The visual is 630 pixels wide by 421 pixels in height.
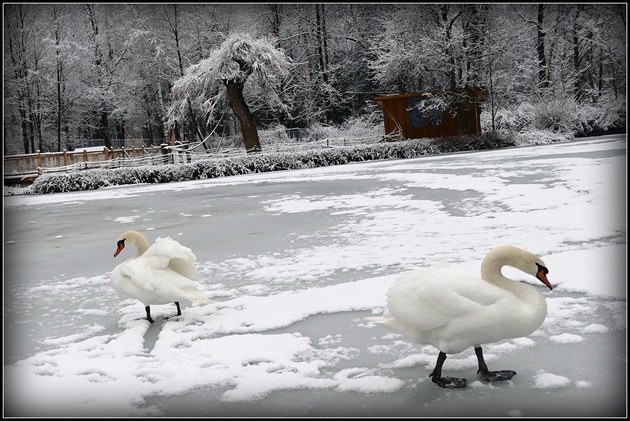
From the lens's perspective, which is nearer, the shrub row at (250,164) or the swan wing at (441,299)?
the swan wing at (441,299)

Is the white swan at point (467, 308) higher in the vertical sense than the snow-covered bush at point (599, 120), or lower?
lower

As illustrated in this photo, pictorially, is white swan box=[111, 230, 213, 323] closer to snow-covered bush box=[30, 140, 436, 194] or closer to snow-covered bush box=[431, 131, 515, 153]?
snow-covered bush box=[30, 140, 436, 194]

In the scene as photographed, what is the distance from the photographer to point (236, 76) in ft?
84.7

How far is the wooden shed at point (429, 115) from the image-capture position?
27594mm

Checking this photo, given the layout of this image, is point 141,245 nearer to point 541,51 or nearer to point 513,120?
point 513,120

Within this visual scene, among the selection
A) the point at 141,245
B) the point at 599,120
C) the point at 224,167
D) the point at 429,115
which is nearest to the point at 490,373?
the point at 141,245

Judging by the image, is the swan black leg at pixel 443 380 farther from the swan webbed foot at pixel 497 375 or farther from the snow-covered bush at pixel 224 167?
the snow-covered bush at pixel 224 167

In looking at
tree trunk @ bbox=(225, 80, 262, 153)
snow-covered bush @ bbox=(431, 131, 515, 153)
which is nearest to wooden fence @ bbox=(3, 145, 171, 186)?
tree trunk @ bbox=(225, 80, 262, 153)

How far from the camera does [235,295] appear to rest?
4926 millimetres

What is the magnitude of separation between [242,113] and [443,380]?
24.7m

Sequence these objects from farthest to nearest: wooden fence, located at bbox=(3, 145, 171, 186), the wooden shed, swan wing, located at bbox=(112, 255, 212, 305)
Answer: the wooden shed
wooden fence, located at bbox=(3, 145, 171, 186)
swan wing, located at bbox=(112, 255, 212, 305)

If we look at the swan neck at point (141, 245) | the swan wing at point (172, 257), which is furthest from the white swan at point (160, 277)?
the swan neck at point (141, 245)

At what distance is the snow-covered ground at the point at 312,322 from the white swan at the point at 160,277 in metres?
0.25

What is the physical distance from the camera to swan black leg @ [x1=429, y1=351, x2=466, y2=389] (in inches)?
109
